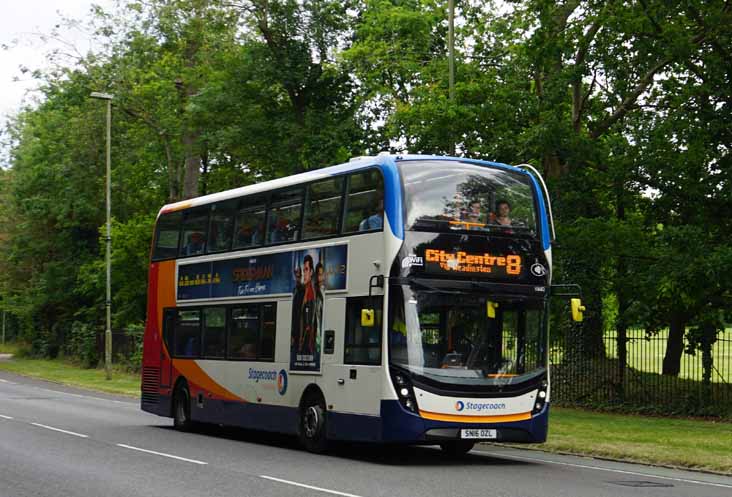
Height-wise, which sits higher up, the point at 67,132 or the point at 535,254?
the point at 67,132

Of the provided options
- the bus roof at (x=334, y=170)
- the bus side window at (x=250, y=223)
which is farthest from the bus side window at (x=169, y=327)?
the bus side window at (x=250, y=223)

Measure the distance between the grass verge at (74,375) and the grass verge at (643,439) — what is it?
17.3m

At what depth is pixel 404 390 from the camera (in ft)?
53.7

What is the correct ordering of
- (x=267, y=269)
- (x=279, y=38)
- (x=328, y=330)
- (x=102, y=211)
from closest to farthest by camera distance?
1. (x=328, y=330)
2. (x=267, y=269)
3. (x=279, y=38)
4. (x=102, y=211)

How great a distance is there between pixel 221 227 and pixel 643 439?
820 cm

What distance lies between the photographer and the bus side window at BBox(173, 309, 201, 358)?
23062 mm

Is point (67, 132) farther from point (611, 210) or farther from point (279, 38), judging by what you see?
point (611, 210)

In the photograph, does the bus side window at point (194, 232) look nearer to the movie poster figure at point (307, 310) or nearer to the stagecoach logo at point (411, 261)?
the movie poster figure at point (307, 310)

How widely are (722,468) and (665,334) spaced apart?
1453cm

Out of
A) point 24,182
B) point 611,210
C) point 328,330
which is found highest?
point 24,182

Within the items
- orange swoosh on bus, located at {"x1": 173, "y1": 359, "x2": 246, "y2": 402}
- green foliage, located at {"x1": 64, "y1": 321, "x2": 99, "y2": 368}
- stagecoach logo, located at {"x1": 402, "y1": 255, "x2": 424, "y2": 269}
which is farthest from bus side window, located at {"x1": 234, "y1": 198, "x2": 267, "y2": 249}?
green foliage, located at {"x1": 64, "y1": 321, "x2": 99, "y2": 368}

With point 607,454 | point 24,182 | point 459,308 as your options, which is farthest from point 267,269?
point 24,182

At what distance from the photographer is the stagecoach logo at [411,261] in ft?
54.3

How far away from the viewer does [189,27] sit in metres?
47.2
